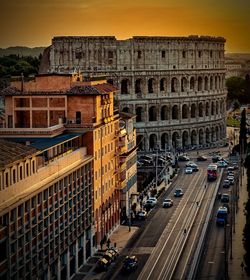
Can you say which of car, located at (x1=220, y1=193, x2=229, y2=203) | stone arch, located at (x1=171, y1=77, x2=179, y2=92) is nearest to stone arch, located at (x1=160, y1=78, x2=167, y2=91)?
stone arch, located at (x1=171, y1=77, x2=179, y2=92)

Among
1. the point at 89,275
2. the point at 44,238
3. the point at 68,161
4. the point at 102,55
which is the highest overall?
the point at 102,55

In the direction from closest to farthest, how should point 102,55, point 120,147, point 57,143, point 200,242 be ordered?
point 57,143
point 200,242
point 120,147
point 102,55

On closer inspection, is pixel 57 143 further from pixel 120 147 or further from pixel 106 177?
pixel 120 147

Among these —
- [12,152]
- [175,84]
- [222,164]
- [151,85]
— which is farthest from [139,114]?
[12,152]

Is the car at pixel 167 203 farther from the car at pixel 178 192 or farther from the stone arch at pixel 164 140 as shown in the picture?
the stone arch at pixel 164 140

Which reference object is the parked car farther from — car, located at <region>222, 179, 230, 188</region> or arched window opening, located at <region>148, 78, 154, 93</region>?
arched window opening, located at <region>148, 78, 154, 93</region>

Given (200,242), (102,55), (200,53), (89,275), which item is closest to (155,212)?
(200,242)
